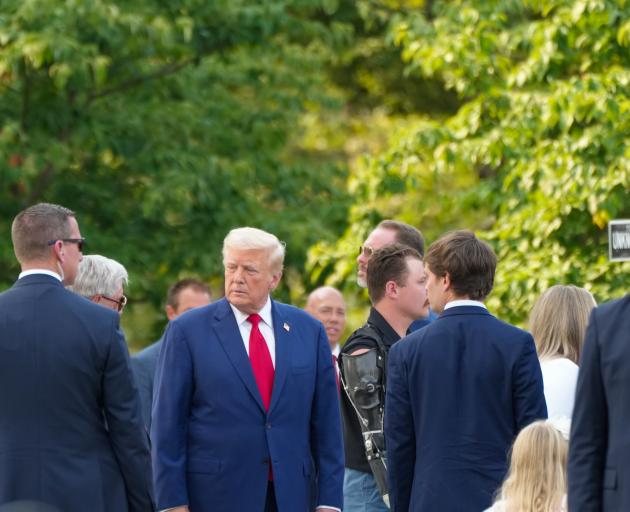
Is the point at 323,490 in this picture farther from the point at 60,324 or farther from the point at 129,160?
the point at 129,160

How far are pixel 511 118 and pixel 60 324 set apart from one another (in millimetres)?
6552

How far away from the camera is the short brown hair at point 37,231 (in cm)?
657

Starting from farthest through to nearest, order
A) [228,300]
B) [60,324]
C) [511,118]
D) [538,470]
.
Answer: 1. [511,118]
2. [228,300]
3. [60,324]
4. [538,470]

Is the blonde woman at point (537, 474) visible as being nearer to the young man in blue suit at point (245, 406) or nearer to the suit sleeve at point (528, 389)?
the suit sleeve at point (528, 389)

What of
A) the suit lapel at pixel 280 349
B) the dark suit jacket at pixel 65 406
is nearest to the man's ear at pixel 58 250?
the dark suit jacket at pixel 65 406

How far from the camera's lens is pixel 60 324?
6461 millimetres

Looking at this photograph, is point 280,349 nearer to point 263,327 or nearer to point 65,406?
point 263,327

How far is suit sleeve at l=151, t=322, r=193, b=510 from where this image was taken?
22.0ft

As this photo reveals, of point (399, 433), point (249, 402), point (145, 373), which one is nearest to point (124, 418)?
point (249, 402)

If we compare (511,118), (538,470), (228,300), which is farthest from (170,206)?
(538,470)

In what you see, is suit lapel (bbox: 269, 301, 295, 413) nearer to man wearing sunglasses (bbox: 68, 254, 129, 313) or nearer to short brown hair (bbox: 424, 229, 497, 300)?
short brown hair (bbox: 424, 229, 497, 300)

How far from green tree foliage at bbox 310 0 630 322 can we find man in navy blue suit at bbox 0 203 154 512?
5.33m

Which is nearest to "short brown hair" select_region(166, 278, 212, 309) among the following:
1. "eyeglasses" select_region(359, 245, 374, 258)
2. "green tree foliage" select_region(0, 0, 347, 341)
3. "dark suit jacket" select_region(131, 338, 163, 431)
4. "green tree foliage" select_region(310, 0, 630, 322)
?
"dark suit jacket" select_region(131, 338, 163, 431)

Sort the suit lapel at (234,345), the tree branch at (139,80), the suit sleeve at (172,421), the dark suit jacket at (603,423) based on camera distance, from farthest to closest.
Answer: the tree branch at (139,80)
the suit lapel at (234,345)
the suit sleeve at (172,421)
the dark suit jacket at (603,423)
